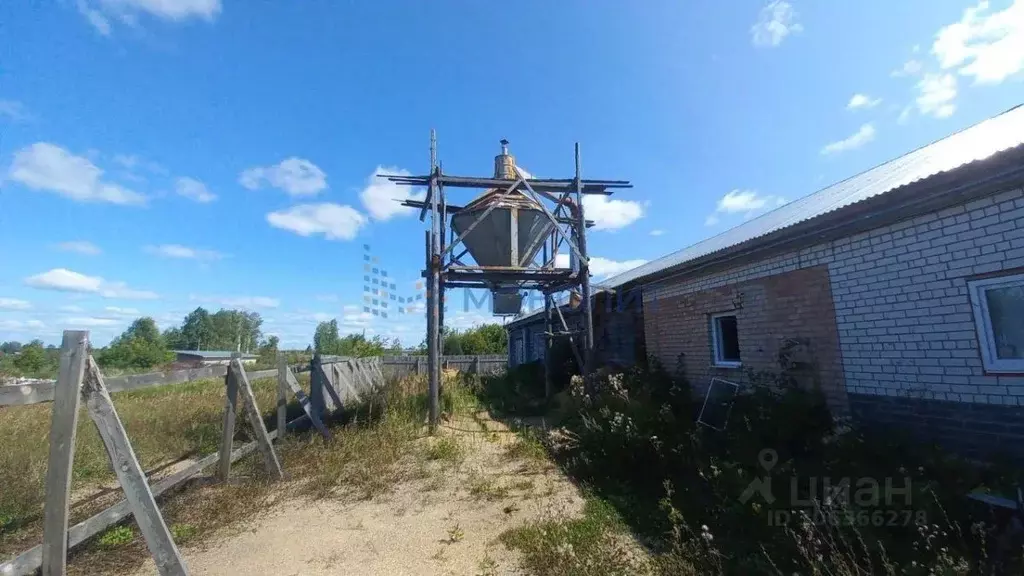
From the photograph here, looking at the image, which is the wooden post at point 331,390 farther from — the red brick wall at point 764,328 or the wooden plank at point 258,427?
the red brick wall at point 764,328

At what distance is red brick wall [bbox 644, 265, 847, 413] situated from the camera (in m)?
5.11

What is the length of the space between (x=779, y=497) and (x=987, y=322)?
229cm

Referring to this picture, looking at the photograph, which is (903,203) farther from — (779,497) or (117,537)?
(117,537)

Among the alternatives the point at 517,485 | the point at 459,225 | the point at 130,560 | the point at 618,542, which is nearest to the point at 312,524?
the point at 130,560

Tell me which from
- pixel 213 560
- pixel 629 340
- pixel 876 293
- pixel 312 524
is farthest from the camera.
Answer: pixel 629 340

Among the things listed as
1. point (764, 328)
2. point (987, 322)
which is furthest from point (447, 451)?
point (987, 322)

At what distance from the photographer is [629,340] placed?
32.5ft

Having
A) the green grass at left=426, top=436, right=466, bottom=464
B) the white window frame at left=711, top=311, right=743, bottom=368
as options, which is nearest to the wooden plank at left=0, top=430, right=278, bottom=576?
the green grass at left=426, top=436, right=466, bottom=464

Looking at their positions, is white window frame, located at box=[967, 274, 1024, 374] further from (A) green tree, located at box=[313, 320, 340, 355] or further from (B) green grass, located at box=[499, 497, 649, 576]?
(A) green tree, located at box=[313, 320, 340, 355]

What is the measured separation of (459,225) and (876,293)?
7.09 metres

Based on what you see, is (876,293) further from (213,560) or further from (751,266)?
(213,560)

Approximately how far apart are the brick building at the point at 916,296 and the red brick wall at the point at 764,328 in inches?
0.7

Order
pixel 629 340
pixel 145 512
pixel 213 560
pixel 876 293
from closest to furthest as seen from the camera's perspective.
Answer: pixel 145 512 < pixel 213 560 < pixel 876 293 < pixel 629 340

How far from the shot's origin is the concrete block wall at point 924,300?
11.8 feet
